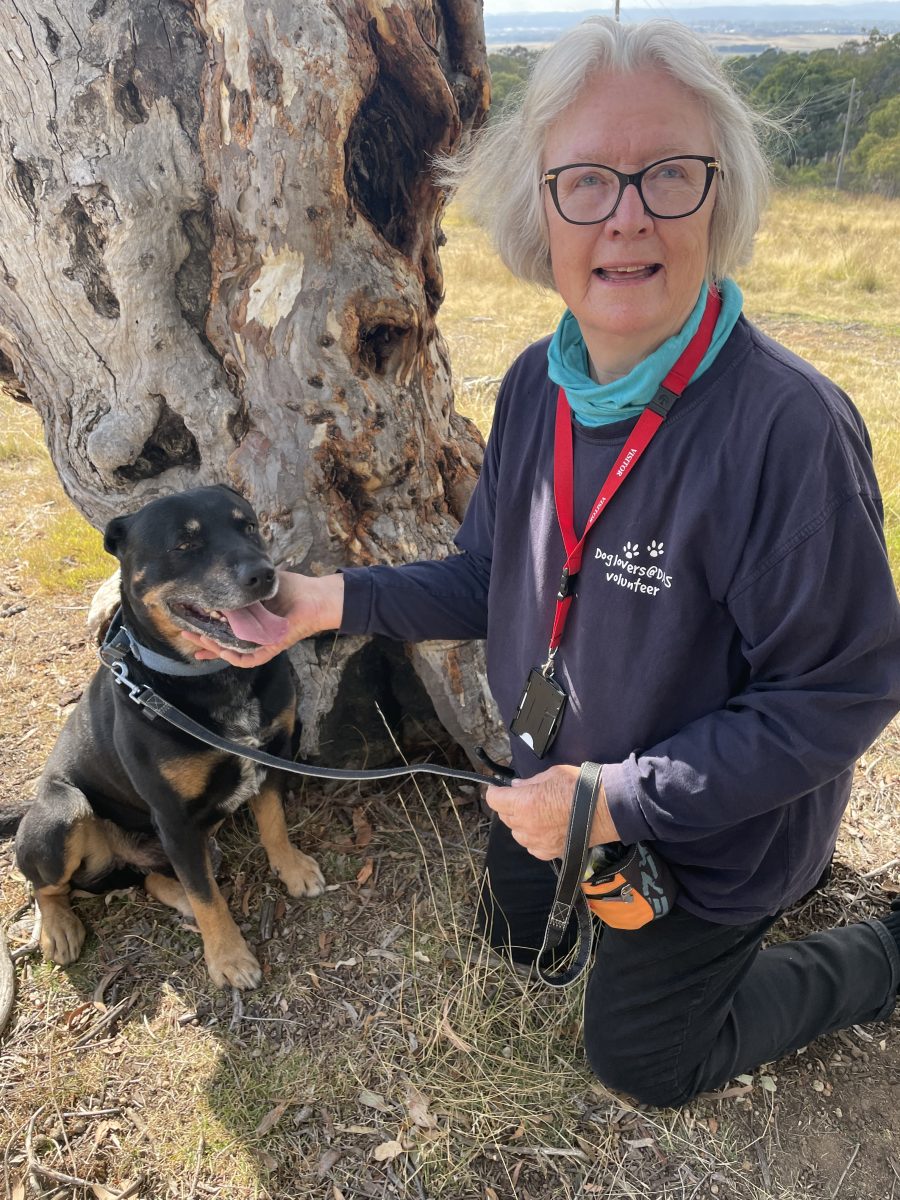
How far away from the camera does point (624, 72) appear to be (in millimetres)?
1941

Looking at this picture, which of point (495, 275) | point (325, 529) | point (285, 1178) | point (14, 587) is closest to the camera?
point (285, 1178)

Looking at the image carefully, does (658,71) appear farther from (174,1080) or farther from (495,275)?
(495,275)

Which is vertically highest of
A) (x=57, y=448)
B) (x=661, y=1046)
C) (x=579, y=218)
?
(x=579, y=218)

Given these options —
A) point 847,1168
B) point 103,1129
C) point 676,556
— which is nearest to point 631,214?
point 676,556

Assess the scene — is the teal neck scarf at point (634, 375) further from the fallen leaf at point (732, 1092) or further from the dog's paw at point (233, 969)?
the dog's paw at point (233, 969)

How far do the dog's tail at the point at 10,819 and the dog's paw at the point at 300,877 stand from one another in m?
1.17

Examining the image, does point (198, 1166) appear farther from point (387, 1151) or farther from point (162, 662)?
point (162, 662)

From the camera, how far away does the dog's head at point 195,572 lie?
2.52 metres

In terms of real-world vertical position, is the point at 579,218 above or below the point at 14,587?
above

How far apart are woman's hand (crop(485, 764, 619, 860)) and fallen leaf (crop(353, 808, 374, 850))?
1.44m

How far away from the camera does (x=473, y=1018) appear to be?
8.77 ft

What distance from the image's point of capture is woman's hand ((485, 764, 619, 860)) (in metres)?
2.03

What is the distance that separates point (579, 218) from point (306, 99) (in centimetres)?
137

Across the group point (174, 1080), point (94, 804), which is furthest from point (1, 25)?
point (174, 1080)
